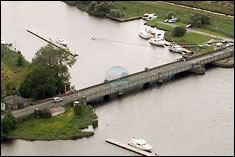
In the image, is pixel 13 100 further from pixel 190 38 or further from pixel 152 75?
pixel 190 38

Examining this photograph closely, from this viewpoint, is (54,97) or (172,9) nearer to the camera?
(54,97)

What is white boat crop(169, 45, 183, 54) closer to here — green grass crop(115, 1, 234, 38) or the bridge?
the bridge

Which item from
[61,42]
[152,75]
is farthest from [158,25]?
[152,75]

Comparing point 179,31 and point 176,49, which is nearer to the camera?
point 176,49

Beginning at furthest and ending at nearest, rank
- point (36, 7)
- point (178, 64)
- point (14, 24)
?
point (36, 7) → point (14, 24) → point (178, 64)

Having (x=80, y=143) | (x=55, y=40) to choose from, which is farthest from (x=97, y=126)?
(x=55, y=40)

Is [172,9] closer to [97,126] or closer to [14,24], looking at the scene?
[14,24]

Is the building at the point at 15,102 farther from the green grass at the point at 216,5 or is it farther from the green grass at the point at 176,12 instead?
the green grass at the point at 216,5
